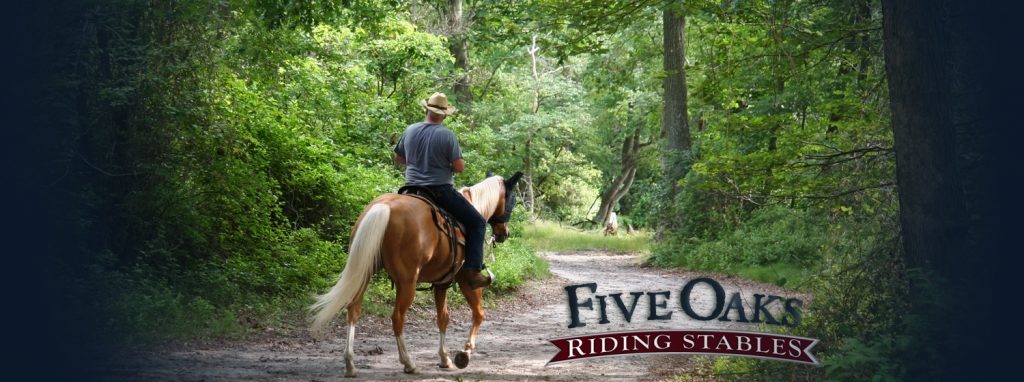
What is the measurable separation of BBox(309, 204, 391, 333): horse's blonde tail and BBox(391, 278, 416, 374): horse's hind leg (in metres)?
0.38

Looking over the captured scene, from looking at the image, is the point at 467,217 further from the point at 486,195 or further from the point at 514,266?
the point at 514,266

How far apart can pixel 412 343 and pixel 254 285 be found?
2.31 m

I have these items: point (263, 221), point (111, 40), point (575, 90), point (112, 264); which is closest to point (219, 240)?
point (263, 221)

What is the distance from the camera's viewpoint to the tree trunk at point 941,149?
674 centimetres

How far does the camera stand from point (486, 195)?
982 centimetres

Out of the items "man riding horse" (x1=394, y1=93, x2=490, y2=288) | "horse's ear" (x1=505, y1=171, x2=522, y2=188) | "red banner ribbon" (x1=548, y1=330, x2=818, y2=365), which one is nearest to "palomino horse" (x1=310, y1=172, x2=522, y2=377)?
"man riding horse" (x1=394, y1=93, x2=490, y2=288)

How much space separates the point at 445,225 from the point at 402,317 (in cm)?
109

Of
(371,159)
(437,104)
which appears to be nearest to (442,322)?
(437,104)

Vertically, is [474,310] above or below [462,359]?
above

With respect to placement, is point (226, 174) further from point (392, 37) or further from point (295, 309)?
point (392, 37)

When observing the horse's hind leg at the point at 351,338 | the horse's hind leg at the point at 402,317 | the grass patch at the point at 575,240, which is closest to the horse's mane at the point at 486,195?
the horse's hind leg at the point at 402,317

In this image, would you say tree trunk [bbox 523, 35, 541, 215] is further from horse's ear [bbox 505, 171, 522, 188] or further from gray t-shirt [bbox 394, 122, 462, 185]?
gray t-shirt [bbox 394, 122, 462, 185]

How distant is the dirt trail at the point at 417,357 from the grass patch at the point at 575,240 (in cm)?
1824

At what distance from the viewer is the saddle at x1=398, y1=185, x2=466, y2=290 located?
8875 mm
